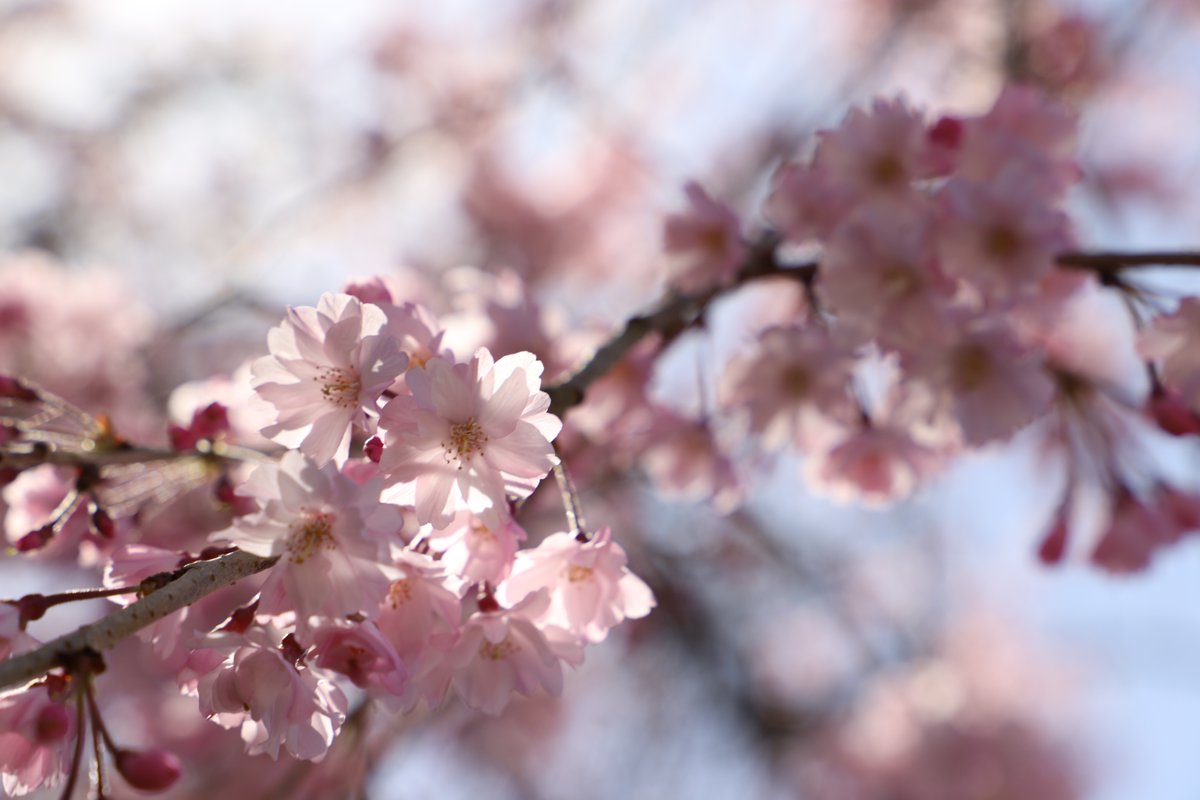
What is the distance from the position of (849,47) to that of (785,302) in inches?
186

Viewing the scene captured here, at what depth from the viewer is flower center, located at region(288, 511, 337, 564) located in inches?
41.8

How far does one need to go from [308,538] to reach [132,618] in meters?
0.19

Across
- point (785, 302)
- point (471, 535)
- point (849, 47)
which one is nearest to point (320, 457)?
point (471, 535)

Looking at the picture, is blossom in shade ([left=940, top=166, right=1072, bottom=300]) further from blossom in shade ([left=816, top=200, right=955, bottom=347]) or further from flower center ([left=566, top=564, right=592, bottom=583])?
flower center ([left=566, top=564, right=592, bottom=583])

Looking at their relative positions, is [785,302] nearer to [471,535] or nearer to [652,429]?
[652,429]

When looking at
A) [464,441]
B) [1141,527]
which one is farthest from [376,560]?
[1141,527]

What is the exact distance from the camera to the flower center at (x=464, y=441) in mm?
1167

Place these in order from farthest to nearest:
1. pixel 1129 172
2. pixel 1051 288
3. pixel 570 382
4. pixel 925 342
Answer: pixel 1129 172
pixel 1051 288
pixel 925 342
pixel 570 382

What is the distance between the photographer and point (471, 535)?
1.24 meters

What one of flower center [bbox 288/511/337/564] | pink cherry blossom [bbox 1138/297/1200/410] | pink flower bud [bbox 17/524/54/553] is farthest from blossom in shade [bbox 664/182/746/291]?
pink flower bud [bbox 17/524/54/553]

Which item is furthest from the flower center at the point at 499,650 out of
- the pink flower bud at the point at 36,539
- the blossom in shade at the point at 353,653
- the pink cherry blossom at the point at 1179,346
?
the pink cherry blossom at the point at 1179,346

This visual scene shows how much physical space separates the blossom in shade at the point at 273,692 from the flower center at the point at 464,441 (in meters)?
0.28

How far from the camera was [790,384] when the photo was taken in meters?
2.02

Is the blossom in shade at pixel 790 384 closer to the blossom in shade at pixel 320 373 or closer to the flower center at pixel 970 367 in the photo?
the flower center at pixel 970 367
